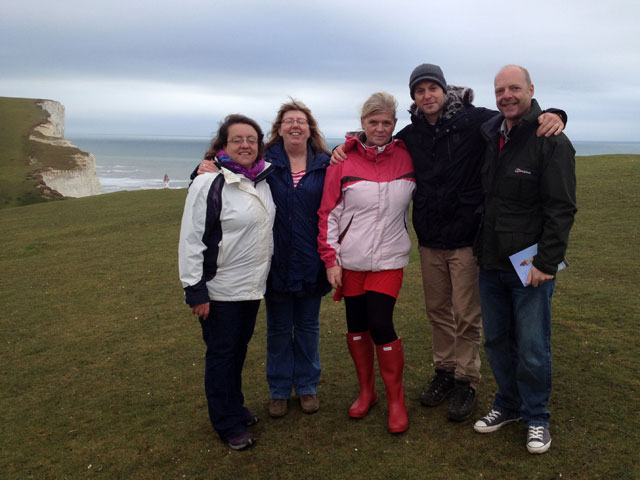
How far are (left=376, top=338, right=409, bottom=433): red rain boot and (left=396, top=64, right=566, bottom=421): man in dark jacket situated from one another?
0.45 meters

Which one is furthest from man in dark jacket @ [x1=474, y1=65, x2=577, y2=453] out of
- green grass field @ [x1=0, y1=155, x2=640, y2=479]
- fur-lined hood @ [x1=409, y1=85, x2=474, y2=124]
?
green grass field @ [x1=0, y1=155, x2=640, y2=479]

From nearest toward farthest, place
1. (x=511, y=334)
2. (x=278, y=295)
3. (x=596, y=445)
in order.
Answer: (x=596, y=445), (x=511, y=334), (x=278, y=295)

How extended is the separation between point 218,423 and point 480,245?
2588 millimetres

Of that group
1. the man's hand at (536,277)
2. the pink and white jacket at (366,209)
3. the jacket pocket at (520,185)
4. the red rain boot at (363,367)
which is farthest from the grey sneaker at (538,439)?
the jacket pocket at (520,185)

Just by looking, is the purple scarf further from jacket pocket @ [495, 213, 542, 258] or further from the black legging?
jacket pocket @ [495, 213, 542, 258]

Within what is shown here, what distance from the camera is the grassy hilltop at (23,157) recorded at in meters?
37.6

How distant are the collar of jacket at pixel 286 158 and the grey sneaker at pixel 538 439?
2.70 meters

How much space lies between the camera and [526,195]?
3549 millimetres

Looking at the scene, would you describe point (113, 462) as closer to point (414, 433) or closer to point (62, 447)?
point (62, 447)

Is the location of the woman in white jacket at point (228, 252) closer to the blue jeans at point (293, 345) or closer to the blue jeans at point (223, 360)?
the blue jeans at point (223, 360)

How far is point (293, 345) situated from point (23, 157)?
50.9m

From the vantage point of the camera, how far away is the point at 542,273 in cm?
346

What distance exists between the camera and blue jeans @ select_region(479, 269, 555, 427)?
144 inches

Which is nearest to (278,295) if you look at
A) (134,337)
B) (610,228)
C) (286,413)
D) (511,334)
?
(286,413)
